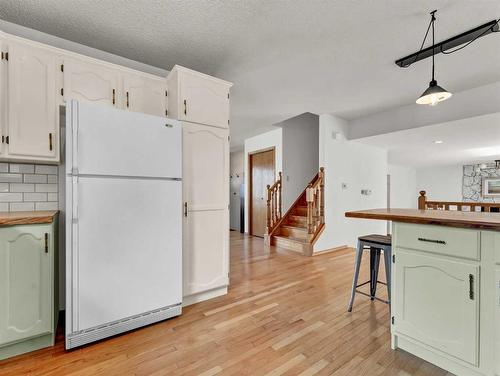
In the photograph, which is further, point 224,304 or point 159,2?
point 224,304

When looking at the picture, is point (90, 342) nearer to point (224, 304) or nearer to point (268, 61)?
point (224, 304)

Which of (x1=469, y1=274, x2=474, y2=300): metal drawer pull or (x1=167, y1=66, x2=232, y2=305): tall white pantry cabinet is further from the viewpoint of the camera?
(x1=167, y1=66, x2=232, y2=305): tall white pantry cabinet

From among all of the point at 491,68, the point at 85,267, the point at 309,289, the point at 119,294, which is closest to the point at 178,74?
the point at 85,267

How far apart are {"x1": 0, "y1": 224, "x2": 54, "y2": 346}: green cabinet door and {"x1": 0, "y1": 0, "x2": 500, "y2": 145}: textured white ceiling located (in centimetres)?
168

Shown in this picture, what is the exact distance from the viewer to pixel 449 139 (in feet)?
15.0

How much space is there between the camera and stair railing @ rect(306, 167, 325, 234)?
175 inches

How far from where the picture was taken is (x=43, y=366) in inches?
62.9

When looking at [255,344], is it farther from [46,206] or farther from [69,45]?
[69,45]

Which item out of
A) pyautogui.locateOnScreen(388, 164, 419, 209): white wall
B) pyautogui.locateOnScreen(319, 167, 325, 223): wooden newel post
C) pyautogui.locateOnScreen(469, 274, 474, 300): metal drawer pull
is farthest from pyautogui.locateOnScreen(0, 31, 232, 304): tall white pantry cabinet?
pyautogui.locateOnScreen(388, 164, 419, 209): white wall

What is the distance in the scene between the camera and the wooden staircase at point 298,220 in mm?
4461

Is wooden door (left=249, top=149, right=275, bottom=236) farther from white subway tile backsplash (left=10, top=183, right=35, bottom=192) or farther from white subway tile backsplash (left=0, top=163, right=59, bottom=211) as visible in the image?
white subway tile backsplash (left=10, top=183, right=35, bottom=192)

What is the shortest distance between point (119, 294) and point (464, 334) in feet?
7.34

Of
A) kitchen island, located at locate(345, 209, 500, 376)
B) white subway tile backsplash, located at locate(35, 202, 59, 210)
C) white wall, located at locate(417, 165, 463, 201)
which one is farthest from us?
white wall, located at locate(417, 165, 463, 201)

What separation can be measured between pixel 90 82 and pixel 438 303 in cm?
303
